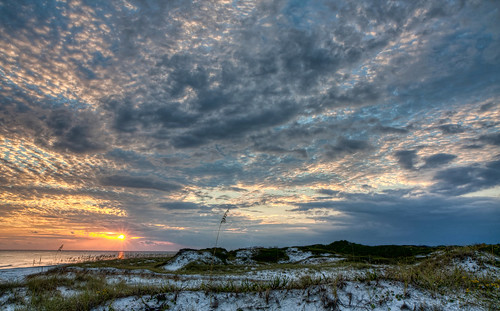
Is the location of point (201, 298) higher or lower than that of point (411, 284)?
lower

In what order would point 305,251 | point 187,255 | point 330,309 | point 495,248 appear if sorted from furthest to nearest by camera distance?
point 305,251 → point 187,255 → point 495,248 → point 330,309

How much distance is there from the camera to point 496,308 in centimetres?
769

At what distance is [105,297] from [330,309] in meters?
7.03

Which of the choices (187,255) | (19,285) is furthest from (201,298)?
(187,255)

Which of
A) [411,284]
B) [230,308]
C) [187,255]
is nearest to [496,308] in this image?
[411,284]

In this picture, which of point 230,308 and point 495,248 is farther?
point 495,248

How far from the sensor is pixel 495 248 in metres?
16.0

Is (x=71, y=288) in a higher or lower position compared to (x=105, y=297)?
lower

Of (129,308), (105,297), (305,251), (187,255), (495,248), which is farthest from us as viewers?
(305,251)

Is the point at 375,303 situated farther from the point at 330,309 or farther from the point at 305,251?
the point at 305,251

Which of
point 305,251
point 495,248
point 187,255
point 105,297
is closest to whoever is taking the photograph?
point 105,297

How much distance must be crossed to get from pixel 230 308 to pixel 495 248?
55.4ft

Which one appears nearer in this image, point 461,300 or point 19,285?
point 461,300

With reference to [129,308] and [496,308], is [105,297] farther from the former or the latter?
[496,308]
